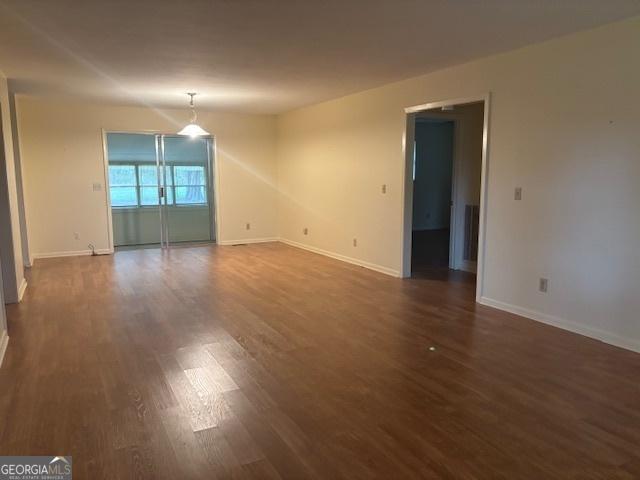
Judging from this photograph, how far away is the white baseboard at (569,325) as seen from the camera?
140 inches

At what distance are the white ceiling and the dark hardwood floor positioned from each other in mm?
2460

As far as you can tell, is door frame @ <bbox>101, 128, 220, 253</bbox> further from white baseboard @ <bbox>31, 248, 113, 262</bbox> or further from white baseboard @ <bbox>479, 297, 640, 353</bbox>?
white baseboard @ <bbox>479, 297, 640, 353</bbox>

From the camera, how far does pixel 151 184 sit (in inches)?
375

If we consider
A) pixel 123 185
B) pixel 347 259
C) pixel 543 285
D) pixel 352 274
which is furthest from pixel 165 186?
pixel 543 285

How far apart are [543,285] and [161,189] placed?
6.64m

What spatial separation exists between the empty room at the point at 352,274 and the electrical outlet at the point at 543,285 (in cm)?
1

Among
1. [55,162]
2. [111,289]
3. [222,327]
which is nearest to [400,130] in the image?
[222,327]

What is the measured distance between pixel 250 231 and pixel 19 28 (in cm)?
591

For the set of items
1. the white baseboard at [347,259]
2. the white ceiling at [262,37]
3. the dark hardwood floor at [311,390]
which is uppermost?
the white ceiling at [262,37]

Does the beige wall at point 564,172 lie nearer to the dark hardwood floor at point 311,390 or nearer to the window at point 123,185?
the dark hardwood floor at point 311,390

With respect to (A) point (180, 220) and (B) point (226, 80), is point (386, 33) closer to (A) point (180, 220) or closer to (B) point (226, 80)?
(B) point (226, 80)

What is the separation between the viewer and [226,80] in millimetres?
5457

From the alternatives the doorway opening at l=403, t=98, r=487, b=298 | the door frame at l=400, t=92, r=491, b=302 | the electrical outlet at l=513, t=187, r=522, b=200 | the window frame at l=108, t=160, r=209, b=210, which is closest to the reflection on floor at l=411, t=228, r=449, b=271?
the doorway opening at l=403, t=98, r=487, b=298

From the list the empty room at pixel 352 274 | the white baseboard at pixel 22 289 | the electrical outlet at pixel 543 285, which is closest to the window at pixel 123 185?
the empty room at pixel 352 274
